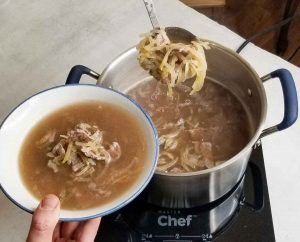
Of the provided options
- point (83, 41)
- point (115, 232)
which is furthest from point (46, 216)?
point (83, 41)

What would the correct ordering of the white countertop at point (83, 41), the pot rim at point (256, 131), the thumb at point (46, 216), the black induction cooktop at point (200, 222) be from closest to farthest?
the thumb at point (46, 216) < the pot rim at point (256, 131) < the black induction cooktop at point (200, 222) < the white countertop at point (83, 41)

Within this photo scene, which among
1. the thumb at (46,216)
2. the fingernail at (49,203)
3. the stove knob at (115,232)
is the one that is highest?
the fingernail at (49,203)

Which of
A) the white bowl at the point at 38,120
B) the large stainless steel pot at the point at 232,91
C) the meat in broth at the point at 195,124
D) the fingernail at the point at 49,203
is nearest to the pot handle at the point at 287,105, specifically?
the large stainless steel pot at the point at 232,91

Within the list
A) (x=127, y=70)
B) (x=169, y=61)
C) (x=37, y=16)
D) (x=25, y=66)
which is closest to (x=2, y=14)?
(x=37, y=16)

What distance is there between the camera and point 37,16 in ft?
4.44

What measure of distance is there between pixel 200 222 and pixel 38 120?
369 mm

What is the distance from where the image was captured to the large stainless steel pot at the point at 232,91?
0.77 meters

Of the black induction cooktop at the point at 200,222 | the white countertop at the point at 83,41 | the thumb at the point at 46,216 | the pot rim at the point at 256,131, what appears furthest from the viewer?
the white countertop at the point at 83,41

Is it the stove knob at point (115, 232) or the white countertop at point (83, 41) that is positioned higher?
the white countertop at point (83, 41)

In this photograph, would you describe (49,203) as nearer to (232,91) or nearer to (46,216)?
(46,216)

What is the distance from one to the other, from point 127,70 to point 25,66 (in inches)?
14.4

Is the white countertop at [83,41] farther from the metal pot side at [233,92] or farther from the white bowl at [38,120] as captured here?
the white bowl at [38,120]

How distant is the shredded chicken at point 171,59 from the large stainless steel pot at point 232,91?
8 cm

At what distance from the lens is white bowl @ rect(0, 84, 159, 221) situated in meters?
0.67
